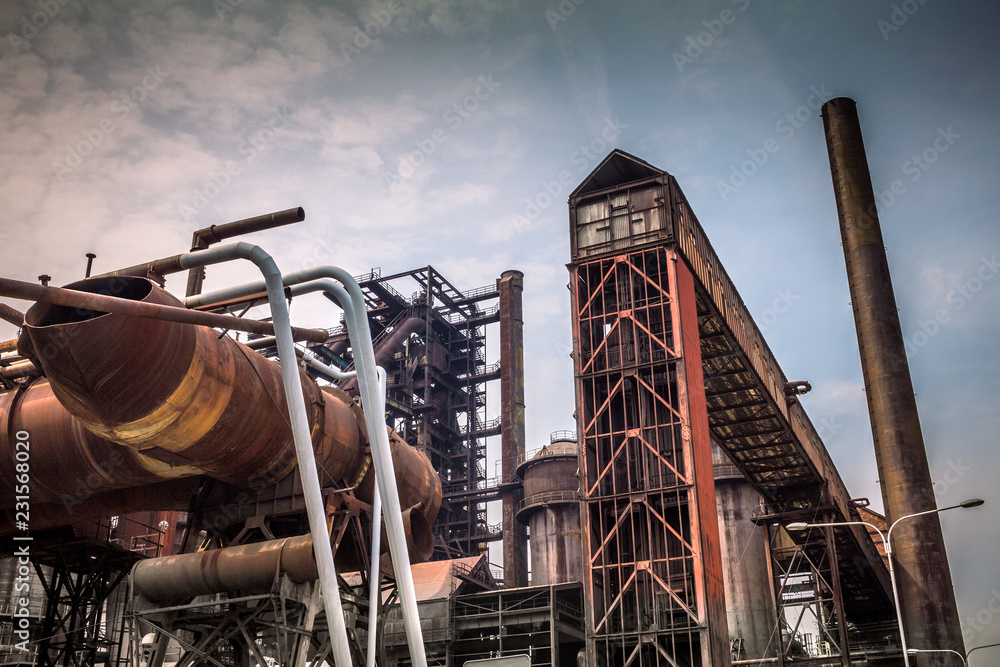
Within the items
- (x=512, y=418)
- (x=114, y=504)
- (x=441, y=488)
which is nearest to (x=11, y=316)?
(x=114, y=504)

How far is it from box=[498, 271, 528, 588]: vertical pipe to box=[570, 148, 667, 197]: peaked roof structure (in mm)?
23331

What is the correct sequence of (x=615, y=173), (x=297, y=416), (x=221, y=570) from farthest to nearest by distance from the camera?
(x=615, y=173)
(x=221, y=570)
(x=297, y=416)

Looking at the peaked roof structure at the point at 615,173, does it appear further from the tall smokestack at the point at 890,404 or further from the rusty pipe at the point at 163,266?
the rusty pipe at the point at 163,266

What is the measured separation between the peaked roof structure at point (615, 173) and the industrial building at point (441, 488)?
0.24 feet

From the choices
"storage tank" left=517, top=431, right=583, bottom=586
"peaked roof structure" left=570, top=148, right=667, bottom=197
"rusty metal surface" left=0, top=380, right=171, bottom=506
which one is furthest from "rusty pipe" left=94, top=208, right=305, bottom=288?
"storage tank" left=517, top=431, right=583, bottom=586

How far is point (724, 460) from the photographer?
45.3 meters

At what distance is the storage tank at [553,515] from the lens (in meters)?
42.8

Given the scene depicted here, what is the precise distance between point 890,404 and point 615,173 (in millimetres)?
15678

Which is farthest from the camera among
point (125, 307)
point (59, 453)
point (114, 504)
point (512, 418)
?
point (512, 418)

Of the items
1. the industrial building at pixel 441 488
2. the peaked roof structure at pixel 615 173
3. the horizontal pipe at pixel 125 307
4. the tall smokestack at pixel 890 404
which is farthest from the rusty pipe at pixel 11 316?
the tall smokestack at pixel 890 404

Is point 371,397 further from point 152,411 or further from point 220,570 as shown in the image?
point 220,570

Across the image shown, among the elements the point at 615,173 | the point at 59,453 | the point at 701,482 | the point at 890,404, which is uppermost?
the point at 615,173

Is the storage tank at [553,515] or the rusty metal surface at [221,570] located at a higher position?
the storage tank at [553,515]

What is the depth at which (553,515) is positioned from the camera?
144 feet
